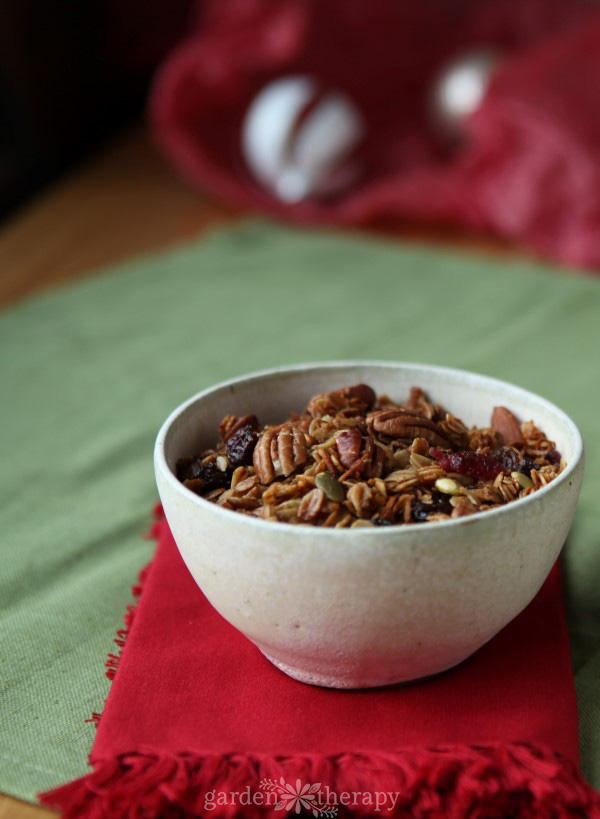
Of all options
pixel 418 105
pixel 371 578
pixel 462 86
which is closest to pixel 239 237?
pixel 462 86

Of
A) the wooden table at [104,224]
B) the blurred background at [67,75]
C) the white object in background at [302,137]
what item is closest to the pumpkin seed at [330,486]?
the wooden table at [104,224]

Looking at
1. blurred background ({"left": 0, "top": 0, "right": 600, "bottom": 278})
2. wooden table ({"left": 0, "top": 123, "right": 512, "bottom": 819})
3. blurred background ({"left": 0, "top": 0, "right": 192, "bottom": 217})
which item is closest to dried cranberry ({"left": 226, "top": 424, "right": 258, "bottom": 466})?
wooden table ({"left": 0, "top": 123, "right": 512, "bottom": 819})

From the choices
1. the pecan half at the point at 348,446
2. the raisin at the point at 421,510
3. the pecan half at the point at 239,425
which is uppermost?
the pecan half at the point at 239,425

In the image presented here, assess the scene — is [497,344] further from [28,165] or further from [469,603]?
[28,165]

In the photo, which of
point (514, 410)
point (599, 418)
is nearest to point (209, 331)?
point (599, 418)

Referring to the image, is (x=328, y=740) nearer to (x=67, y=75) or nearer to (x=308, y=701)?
(x=308, y=701)

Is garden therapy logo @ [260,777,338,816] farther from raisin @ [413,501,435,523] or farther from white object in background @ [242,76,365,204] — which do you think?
white object in background @ [242,76,365,204]

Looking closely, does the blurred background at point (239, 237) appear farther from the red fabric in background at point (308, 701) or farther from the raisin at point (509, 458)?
the raisin at point (509, 458)
